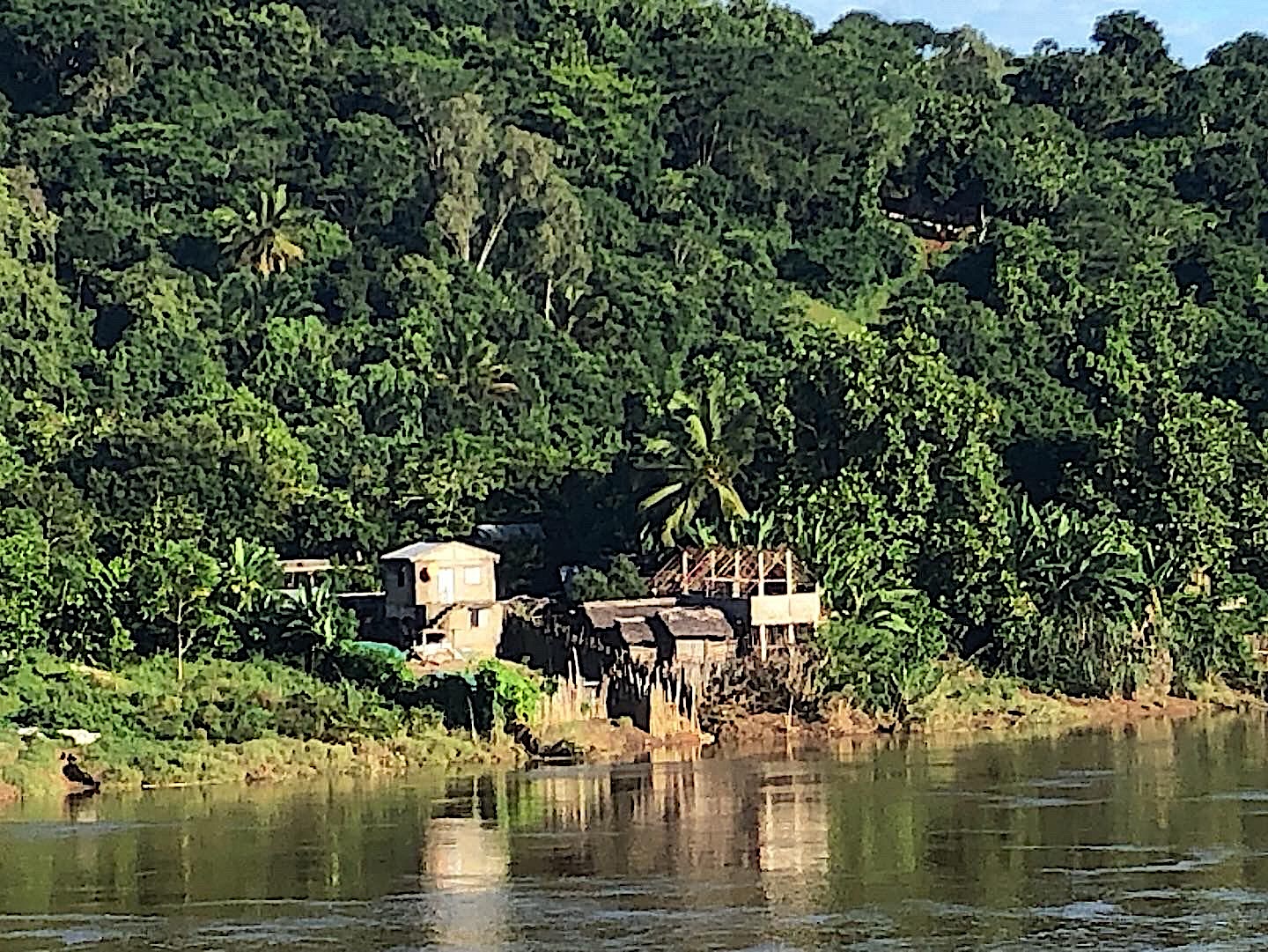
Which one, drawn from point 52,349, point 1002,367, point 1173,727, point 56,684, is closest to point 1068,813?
point 1173,727

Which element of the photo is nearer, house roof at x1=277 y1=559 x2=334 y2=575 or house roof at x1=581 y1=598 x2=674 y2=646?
house roof at x1=581 y1=598 x2=674 y2=646

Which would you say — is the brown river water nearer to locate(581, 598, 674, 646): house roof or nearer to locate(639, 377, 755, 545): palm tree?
locate(581, 598, 674, 646): house roof

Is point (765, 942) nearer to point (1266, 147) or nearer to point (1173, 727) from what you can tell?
point (1173, 727)

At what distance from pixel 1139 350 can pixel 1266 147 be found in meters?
29.8

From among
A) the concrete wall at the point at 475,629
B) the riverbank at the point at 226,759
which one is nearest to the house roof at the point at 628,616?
the concrete wall at the point at 475,629

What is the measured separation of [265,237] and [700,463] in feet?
111

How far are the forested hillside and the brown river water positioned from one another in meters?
7.84

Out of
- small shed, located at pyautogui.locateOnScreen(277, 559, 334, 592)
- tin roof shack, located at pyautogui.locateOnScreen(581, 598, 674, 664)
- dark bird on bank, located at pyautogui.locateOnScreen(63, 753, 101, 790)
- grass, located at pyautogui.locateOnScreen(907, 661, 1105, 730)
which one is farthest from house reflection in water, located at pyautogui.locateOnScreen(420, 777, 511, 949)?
small shed, located at pyautogui.locateOnScreen(277, 559, 334, 592)

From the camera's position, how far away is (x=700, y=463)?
56000 mm

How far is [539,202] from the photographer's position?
85250 millimetres

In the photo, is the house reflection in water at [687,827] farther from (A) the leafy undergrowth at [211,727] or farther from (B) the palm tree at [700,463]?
(B) the palm tree at [700,463]

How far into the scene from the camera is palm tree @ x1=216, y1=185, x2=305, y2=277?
84.9 m

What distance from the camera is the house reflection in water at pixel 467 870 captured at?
2705cm

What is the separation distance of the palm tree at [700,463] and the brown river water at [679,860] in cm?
1282
